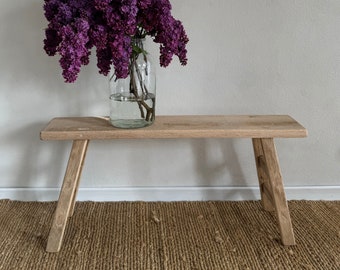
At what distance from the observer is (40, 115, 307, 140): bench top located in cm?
133

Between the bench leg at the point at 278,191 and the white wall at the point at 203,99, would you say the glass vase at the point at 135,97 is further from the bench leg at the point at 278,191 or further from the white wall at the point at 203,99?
the bench leg at the point at 278,191

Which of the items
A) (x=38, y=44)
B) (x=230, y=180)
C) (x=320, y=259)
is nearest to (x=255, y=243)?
(x=320, y=259)

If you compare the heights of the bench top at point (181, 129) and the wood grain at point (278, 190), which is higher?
the bench top at point (181, 129)

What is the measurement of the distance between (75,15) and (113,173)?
0.67m

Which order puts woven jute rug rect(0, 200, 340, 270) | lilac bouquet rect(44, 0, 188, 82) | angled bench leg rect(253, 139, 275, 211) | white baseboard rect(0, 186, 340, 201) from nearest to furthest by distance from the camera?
lilac bouquet rect(44, 0, 188, 82) → woven jute rug rect(0, 200, 340, 270) → angled bench leg rect(253, 139, 275, 211) → white baseboard rect(0, 186, 340, 201)

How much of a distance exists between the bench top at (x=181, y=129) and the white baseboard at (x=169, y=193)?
1.14 feet

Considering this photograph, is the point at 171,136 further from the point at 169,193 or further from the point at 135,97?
the point at 169,193

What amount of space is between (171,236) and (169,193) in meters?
0.29

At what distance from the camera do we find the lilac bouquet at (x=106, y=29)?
118 cm

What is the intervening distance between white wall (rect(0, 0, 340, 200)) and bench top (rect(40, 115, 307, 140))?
180mm

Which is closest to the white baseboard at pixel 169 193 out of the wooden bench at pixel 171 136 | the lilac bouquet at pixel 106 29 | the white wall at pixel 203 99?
the white wall at pixel 203 99

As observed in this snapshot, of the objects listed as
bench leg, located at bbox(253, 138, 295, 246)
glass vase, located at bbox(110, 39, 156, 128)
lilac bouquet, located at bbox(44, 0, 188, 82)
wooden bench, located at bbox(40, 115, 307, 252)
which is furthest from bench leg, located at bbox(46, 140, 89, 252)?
bench leg, located at bbox(253, 138, 295, 246)

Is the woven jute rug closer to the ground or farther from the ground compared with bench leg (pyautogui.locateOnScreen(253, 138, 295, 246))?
closer to the ground

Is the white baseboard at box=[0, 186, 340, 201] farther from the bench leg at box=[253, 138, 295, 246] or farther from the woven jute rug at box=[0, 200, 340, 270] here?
the bench leg at box=[253, 138, 295, 246]
